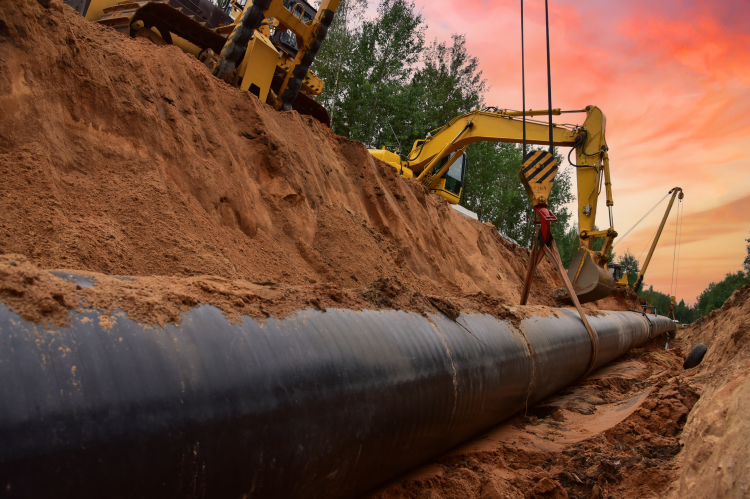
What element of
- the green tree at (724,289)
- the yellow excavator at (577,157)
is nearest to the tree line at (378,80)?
the yellow excavator at (577,157)

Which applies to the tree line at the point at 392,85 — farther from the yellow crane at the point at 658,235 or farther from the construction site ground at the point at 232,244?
the construction site ground at the point at 232,244

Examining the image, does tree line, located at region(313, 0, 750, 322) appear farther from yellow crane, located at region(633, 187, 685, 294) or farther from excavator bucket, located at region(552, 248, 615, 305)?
excavator bucket, located at region(552, 248, 615, 305)

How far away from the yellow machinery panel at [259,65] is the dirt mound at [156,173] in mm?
524

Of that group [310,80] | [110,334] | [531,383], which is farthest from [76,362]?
[310,80]

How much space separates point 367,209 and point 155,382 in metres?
7.38

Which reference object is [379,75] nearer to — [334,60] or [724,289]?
[334,60]

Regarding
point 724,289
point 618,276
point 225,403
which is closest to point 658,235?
point 618,276

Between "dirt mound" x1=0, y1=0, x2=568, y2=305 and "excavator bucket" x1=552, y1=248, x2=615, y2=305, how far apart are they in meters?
3.11

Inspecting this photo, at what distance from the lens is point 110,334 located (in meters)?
1.50

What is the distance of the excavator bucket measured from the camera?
893cm

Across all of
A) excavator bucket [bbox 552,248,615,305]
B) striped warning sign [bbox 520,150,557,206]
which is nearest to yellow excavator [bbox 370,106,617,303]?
excavator bucket [bbox 552,248,615,305]

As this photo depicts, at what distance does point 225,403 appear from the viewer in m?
1.60

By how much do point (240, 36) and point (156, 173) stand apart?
321 centimetres

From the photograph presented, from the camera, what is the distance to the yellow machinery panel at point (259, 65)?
723 centimetres
